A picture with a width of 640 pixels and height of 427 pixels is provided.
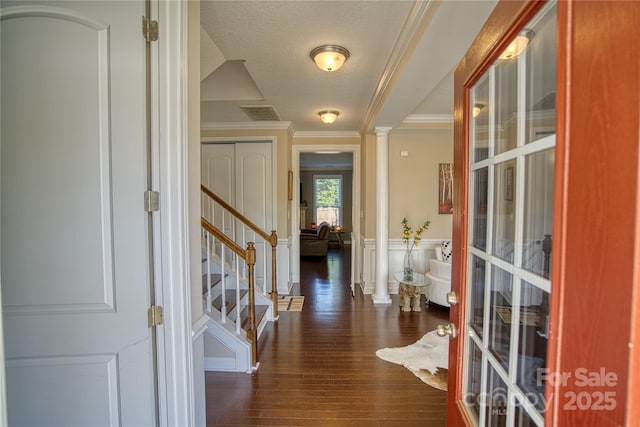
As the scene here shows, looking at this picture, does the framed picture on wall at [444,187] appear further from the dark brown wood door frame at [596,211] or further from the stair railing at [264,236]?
the dark brown wood door frame at [596,211]

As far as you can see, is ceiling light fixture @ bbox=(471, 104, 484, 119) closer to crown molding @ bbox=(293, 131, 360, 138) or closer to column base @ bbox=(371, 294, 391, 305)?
column base @ bbox=(371, 294, 391, 305)

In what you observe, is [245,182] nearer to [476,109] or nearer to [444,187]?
[444,187]

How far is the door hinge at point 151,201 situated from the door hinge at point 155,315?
1.29ft

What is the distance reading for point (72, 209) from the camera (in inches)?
43.7

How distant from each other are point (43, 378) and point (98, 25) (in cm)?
132

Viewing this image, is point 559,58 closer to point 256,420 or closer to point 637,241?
point 637,241

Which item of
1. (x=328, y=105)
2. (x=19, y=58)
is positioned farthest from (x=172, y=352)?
(x=328, y=105)

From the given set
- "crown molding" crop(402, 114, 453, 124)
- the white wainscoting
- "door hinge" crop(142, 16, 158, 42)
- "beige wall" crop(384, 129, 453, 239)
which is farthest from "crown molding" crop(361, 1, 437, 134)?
the white wainscoting

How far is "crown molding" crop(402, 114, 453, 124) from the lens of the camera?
416cm

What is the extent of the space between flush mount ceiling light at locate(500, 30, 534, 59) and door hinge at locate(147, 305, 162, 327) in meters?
1.50

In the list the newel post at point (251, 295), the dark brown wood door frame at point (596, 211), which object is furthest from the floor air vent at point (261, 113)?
the dark brown wood door frame at point (596, 211)

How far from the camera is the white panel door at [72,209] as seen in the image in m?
1.08

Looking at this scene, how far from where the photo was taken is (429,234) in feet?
15.4

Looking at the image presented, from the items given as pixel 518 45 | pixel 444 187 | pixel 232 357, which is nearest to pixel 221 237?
pixel 232 357
